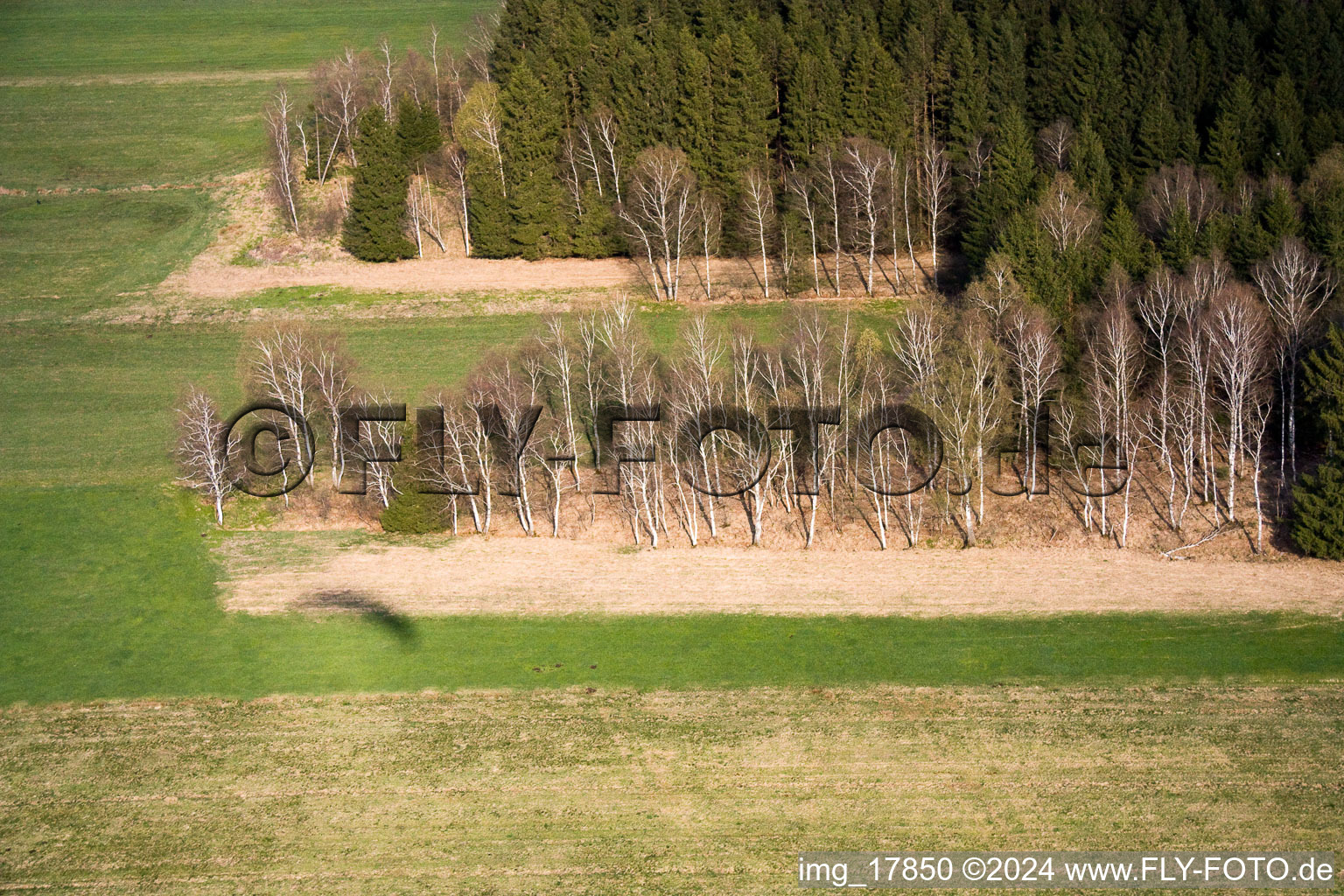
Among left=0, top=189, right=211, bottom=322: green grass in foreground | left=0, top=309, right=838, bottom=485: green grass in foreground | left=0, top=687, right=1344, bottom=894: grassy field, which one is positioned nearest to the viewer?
left=0, top=687, right=1344, bottom=894: grassy field

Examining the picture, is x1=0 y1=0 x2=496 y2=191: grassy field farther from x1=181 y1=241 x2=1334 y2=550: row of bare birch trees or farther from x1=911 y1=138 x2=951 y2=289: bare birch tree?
x1=181 y1=241 x2=1334 y2=550: row of bare birch trees

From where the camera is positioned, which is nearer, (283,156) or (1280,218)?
(1280,218)

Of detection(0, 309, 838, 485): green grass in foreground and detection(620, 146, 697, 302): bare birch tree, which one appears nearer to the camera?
detection(0, 309, 838, 485): green grass in foreground

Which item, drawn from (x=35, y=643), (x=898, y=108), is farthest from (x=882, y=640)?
(x=898, y=108)

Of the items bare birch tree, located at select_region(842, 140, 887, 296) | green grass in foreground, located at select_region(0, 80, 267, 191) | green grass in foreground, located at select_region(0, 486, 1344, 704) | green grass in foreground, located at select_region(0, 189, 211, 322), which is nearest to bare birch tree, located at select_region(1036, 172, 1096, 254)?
bare birch tree, located at select_region(842, 140, 887, 296)

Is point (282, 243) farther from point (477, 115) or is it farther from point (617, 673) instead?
point (617, 673)

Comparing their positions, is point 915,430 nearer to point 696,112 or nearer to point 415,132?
point 696,112

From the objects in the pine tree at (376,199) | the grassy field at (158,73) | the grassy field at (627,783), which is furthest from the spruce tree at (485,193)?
the grassy field at (627,783)

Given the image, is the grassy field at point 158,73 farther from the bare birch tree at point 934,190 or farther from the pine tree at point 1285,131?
the pine tree at point 1285,131

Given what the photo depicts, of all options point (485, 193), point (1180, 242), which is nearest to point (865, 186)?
point (1180, 242)
